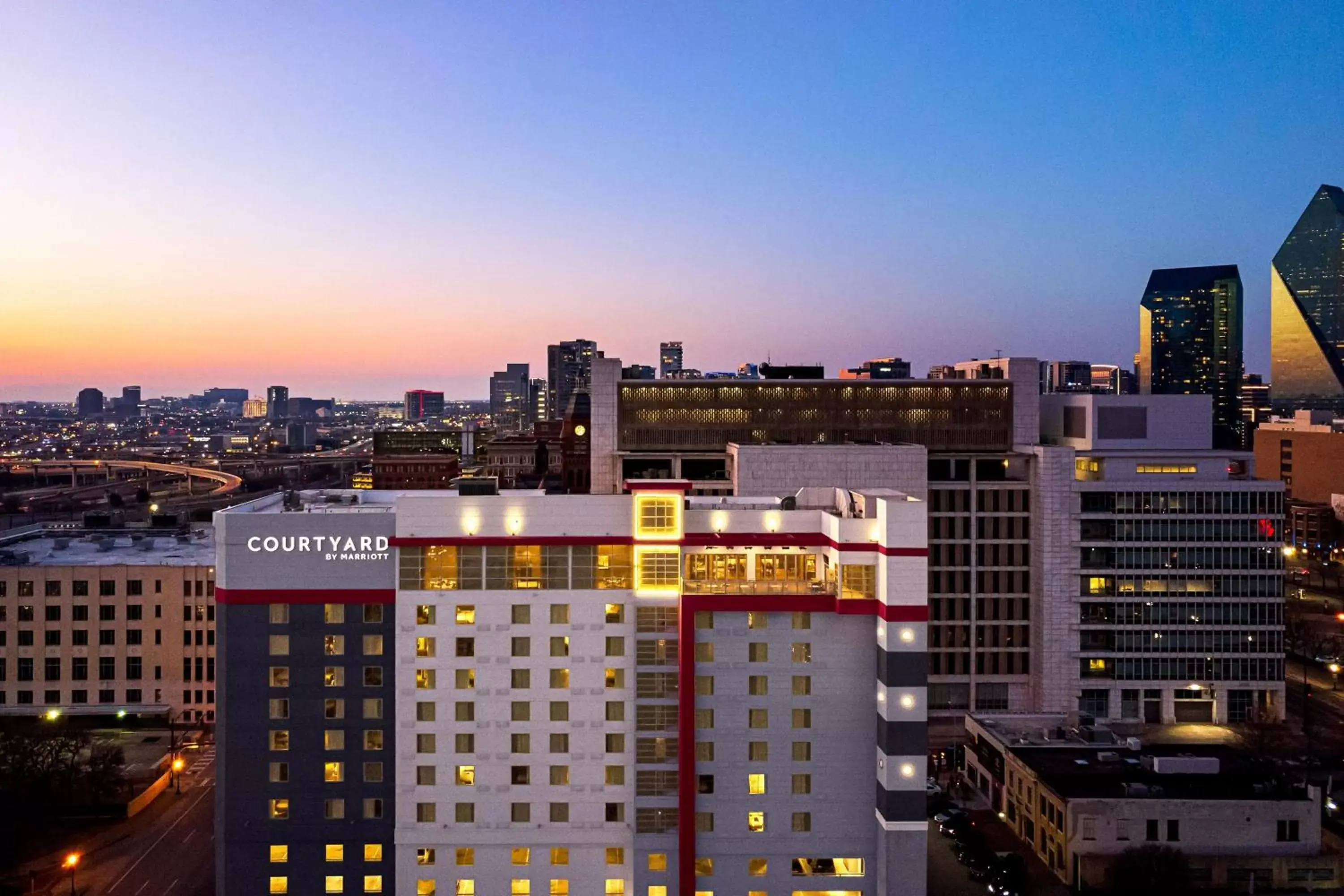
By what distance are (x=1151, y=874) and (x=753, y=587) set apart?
1261 inches

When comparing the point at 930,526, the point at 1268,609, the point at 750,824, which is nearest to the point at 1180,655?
the point at 1268,609

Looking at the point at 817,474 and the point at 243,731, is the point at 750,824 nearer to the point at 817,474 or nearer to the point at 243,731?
the point at 243,731

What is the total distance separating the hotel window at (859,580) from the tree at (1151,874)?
87.7 ft

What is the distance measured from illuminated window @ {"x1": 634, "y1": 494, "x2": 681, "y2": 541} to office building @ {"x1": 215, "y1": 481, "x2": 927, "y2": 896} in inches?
5.1

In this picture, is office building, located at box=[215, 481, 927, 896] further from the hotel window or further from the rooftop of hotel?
the rooftop of hotel

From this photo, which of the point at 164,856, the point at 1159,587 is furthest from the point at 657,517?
the point at 1159,587

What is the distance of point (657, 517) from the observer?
49312 millimetres

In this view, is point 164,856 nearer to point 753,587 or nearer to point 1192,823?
point 753,587

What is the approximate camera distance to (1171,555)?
84.9 metres

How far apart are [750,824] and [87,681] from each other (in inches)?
2798

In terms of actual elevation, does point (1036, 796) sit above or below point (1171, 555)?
below

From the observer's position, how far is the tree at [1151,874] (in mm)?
55531

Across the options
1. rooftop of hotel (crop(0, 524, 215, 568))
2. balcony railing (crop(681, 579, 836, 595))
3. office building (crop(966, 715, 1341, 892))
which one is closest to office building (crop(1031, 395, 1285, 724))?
office building (crop(966, 715, 1341, 892))

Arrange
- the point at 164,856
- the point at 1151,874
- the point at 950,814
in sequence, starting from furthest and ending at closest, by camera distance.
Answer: the point at 950,814, the point at 164,856, the point at 1151,874
